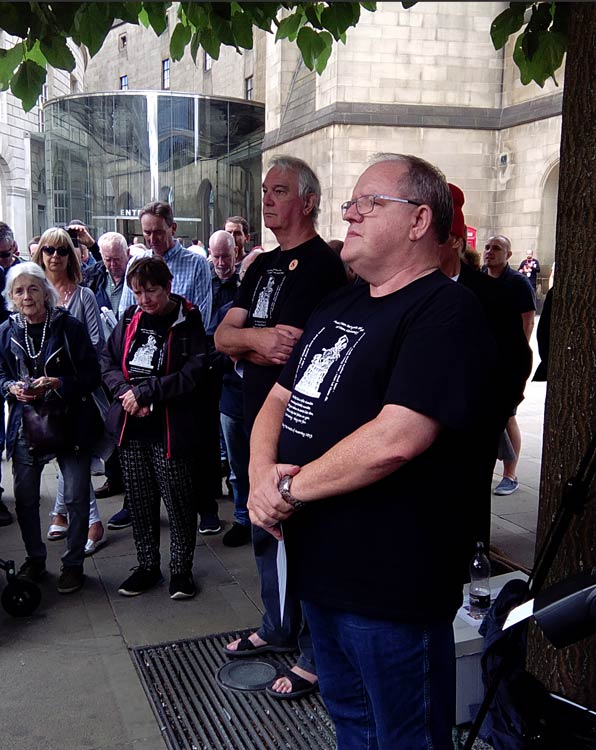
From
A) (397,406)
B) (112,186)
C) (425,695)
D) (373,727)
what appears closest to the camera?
(397,406)

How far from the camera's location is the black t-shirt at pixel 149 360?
4355mm

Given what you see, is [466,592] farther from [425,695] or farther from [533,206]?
[533,206]

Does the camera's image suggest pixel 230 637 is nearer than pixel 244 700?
No

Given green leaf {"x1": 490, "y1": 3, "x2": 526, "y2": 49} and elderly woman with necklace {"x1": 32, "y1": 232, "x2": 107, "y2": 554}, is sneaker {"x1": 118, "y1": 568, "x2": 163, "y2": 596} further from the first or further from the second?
green leaf {"x1": 490, "y1": 3, "x2": 526, "y2": 49}

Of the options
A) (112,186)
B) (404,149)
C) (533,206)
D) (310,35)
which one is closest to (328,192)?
(404,149)

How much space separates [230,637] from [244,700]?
1.93ft

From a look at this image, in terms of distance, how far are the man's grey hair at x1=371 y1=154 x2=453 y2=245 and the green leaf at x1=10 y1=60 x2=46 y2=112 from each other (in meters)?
1.97

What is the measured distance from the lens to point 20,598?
4.13m

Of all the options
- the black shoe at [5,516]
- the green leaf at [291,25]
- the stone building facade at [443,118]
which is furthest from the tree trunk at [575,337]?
the stone building facade at [443,118]

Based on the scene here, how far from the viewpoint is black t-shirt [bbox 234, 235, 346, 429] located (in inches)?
130

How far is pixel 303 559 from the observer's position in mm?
2133

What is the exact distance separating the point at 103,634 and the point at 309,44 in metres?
3.21

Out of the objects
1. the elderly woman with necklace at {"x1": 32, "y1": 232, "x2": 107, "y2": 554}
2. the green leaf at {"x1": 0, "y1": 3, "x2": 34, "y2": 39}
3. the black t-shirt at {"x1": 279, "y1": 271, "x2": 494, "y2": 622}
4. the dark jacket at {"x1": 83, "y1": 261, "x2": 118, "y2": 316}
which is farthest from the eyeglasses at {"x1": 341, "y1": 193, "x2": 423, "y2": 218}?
the dark jacket at {"x1": 83, "y1": 261, "x2": 118, "y2": 316}

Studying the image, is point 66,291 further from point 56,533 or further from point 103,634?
point 103,634
